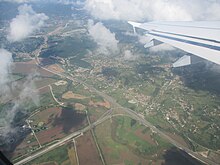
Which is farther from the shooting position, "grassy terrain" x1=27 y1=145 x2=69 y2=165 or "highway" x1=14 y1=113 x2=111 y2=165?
"highway" x1=14 y1=113 x2=111 y2=165

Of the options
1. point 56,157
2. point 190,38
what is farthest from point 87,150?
point 190,38

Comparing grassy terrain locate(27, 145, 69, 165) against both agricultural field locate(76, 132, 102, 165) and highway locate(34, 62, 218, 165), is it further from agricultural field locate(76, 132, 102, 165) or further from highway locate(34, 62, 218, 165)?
highway locate(34, 62, 218, 165)

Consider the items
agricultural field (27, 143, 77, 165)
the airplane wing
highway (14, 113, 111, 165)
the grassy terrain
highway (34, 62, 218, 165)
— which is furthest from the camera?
highway (14, 113, 111, 165)

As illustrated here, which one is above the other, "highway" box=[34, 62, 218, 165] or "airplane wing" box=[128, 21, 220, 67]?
"airplane wing" box=[128, 21, 220, 67]

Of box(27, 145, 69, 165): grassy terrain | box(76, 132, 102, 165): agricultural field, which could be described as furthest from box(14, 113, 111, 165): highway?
box(76, 132, 102, 165): agricultural field

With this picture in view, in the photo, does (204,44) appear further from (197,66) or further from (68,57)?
(68,57)

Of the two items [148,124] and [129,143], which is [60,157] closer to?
[129,143]

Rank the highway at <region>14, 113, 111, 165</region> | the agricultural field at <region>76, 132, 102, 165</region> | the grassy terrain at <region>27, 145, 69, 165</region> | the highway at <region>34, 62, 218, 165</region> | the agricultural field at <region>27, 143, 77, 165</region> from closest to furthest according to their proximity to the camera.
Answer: the agricultural field at <region>76, 132, 102, 165</region> < the highway at <region>34, 62, 218, 165</region> < the agricultural field at <region>27, 143, 77, 165</region> < the grassy terrain at <region>27, 145, 69, 165</region> < the highway at <region>14, 113, 111, 165</region>

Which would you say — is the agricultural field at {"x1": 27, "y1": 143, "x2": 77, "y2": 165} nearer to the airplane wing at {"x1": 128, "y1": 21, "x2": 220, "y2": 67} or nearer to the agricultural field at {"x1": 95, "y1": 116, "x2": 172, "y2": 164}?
the agricultural field at {"x1": 95, "y1": 116, "x2": 172, "y2": 164}
